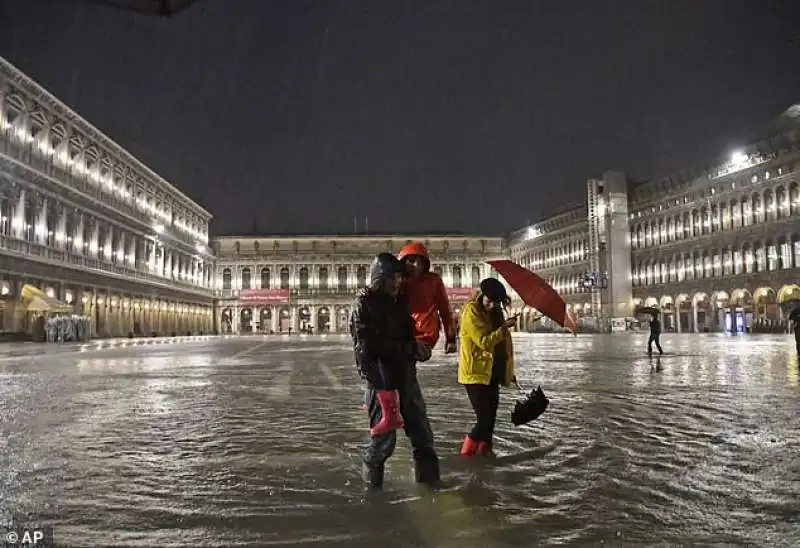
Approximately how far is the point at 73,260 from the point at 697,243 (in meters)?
49.2

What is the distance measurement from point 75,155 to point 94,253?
6.81 m

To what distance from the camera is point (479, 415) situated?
5426 millimetres

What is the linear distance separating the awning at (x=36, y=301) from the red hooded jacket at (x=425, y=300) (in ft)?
116

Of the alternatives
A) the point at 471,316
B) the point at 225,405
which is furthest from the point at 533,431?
the point at 225,405

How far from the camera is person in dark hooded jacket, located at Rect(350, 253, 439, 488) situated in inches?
164

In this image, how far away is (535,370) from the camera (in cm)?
1517

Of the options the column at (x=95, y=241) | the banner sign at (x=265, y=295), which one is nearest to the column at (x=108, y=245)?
the column at (x=95, y=241)

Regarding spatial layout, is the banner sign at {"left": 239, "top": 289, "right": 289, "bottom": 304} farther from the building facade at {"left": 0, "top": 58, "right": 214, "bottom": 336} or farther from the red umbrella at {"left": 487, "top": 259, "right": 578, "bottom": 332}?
the red umbrella at {"left": 487, "top": 259, "right": 578, "bottom": 332}

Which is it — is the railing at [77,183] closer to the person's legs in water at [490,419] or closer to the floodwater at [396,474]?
the floodwater at [396,474]

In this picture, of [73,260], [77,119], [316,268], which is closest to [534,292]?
[73,260]

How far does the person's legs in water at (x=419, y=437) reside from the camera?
452 centimetres

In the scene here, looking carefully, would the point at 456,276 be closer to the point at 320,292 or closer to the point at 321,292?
the point at 321,292

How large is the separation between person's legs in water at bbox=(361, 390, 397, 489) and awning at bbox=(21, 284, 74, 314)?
3568 centimetres

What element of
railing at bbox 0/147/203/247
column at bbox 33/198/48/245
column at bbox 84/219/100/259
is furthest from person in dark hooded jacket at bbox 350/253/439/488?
column at bbox 84/219/100/259
